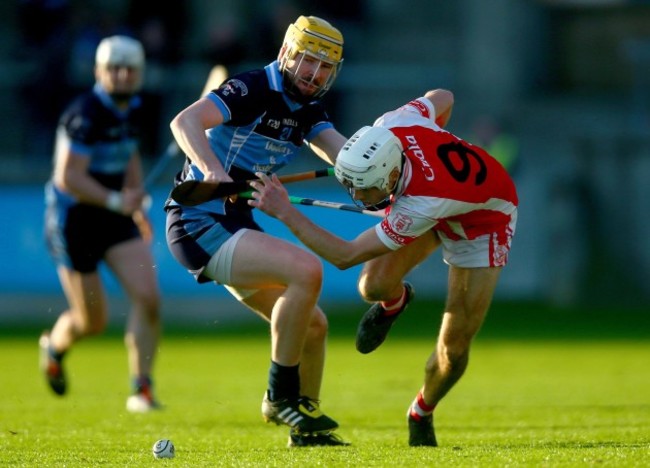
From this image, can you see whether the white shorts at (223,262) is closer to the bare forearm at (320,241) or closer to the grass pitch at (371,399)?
the bare forearm at (320,241)

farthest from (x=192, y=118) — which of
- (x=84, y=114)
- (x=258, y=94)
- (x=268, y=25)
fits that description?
(x=268, y=25)

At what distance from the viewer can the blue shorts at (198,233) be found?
7.71 metres

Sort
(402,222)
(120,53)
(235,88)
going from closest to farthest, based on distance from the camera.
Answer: (402,222)
(235,88)
(120,53)

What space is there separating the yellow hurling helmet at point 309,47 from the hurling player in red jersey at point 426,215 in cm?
45

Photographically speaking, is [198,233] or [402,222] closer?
[402,222]

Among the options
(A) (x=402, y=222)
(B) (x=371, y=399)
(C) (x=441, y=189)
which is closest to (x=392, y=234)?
(A) (x=402, y=222)

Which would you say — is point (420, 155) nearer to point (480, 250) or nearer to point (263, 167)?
point (480, 250)

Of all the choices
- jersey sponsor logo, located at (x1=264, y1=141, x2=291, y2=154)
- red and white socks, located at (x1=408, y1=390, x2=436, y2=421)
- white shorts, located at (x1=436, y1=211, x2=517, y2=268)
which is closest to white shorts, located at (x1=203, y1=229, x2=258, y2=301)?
jersey sponsor logo, located at (x1=264, y1=141, x2=291, y2=154)

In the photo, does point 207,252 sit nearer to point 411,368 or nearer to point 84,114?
point 84,114

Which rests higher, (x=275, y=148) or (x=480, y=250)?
(x=275, y=148)

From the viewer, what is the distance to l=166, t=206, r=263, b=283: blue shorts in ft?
25.3

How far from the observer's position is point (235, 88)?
7.63m

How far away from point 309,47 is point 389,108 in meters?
11.5

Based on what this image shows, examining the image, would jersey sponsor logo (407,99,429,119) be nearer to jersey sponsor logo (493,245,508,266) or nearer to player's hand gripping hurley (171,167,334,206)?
jersey sponsor logo (493,245,508,266)
